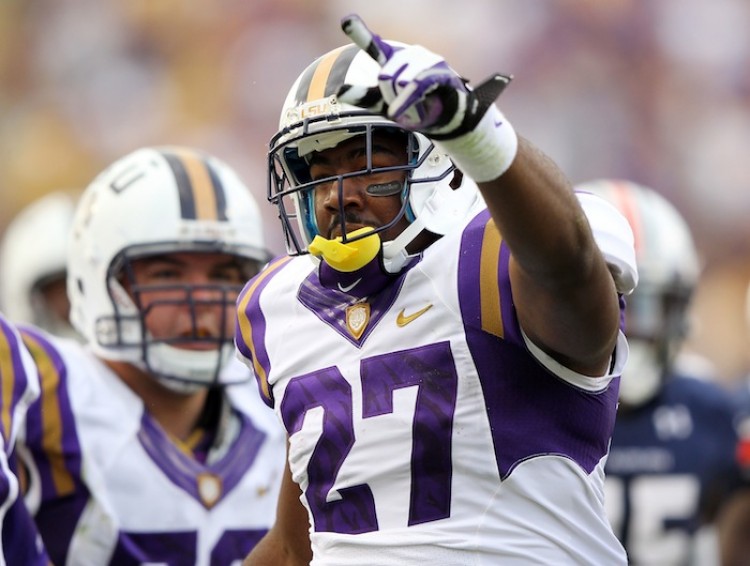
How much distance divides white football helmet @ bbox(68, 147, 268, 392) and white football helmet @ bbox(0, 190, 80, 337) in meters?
1.69

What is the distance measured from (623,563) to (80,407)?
1.68 metres

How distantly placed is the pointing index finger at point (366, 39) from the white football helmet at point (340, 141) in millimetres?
376

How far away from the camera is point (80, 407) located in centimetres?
351

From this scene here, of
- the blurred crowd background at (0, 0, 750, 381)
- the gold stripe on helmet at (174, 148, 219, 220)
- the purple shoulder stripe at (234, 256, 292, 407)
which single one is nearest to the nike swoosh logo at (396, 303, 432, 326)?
the purple shoulder stripe at (234, 256, 292, 407)

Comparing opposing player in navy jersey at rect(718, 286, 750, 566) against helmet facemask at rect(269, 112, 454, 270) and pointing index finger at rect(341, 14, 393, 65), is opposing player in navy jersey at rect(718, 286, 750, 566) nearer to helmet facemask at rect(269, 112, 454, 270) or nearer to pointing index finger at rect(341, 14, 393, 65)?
helmet facemask at rect(269, 112, 454, 270)

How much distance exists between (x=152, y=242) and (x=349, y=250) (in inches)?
61.2

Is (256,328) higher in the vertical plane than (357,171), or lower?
lower

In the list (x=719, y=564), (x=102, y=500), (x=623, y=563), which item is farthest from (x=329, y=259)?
(x=719, y=564)

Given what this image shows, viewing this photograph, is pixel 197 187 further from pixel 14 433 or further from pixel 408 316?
pixel 408 316

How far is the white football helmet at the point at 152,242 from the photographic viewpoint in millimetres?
3613

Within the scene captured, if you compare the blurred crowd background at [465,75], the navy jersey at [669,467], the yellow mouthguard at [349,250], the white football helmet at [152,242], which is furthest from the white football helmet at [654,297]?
the blurred crowd background at [465,75]

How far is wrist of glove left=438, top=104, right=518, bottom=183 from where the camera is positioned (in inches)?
73.0

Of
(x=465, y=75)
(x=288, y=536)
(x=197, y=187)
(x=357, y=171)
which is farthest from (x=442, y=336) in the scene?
(x=465, y=75)

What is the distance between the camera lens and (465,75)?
9.04 meters
